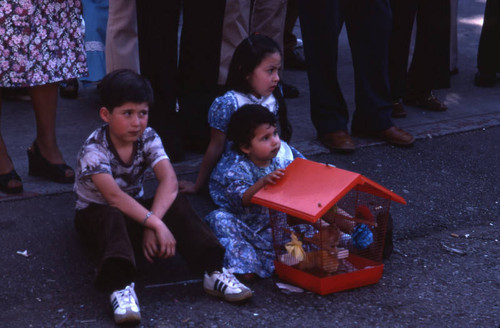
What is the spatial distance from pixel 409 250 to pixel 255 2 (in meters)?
2.37

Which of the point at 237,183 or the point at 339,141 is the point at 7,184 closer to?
the point at 237,183

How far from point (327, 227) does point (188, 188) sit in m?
0.93

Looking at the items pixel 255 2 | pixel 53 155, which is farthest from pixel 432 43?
pixel 53 155

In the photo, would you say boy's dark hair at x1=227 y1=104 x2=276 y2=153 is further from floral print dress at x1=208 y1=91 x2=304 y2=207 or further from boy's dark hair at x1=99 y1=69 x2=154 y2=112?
boy's dark hair at x1=99 y1=69 x2=154 y2=112

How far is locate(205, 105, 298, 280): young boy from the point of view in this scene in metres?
3.27

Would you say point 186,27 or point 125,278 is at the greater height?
point 186,27

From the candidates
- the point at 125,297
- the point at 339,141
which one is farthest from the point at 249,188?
the point at 339,141

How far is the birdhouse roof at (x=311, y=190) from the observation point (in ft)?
9.52

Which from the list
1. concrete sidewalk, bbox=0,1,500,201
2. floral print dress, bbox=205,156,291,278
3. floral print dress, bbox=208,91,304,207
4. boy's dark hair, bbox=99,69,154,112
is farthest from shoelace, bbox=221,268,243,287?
concrete sidewalk, bbox=0,1,500,201

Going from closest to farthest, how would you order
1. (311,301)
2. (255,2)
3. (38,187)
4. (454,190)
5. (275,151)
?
(311,301), (275,151), (38,187), (454,190), (255,2)

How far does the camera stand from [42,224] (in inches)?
141

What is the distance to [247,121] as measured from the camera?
3.40 meters

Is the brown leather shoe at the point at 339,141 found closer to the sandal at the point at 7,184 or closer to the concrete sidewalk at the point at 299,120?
the concrete sidewalk at the point at 299,120

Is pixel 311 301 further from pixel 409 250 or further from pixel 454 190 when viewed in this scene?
pixel 454 190
